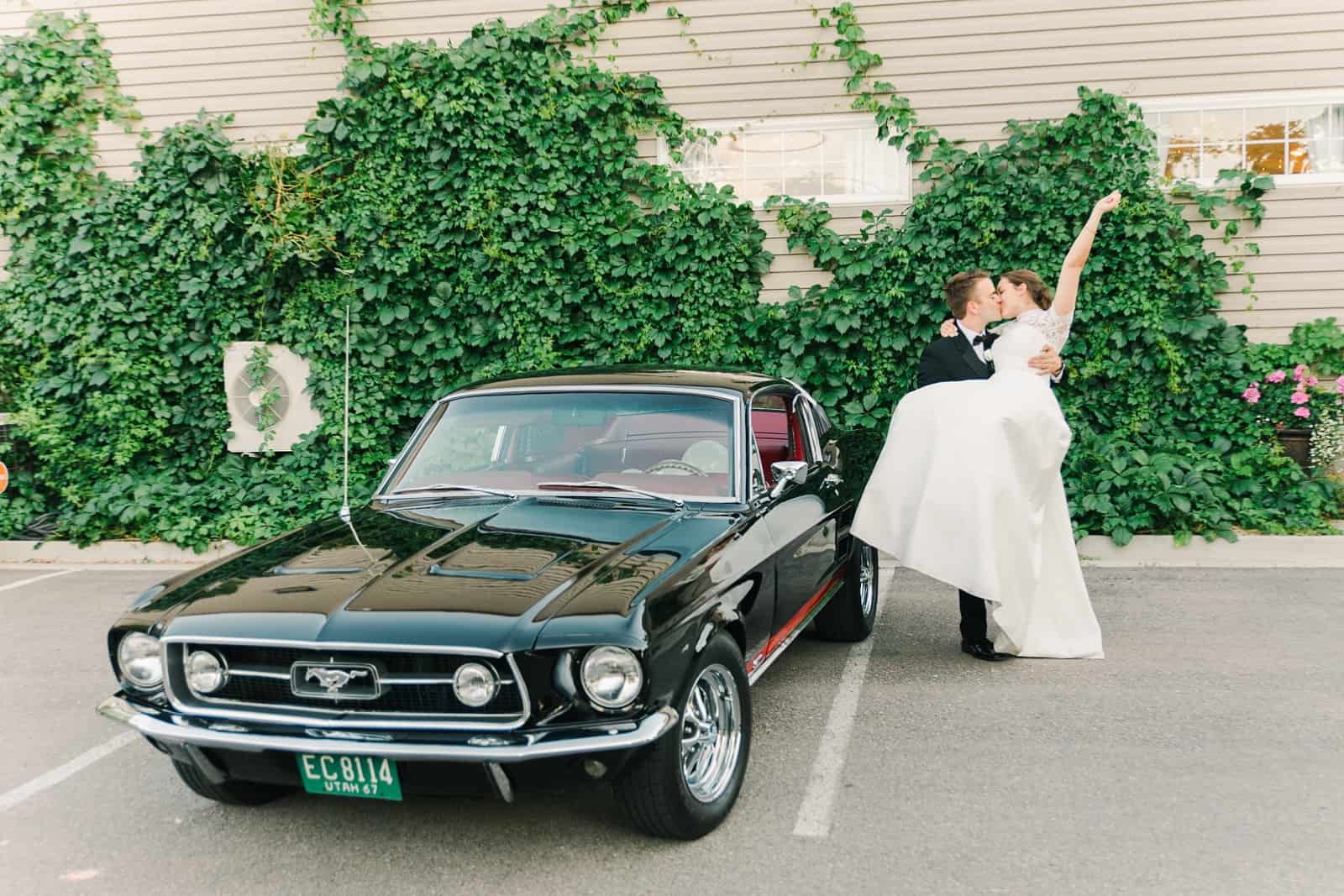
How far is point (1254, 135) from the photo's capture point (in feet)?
30.0

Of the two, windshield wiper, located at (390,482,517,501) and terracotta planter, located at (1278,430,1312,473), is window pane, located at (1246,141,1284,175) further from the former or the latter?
windshield wiper, located at (390,482,517,501)

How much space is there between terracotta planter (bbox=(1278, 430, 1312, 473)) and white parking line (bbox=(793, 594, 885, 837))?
4812 mm

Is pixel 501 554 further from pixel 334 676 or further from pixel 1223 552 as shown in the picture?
pixel 1223 552

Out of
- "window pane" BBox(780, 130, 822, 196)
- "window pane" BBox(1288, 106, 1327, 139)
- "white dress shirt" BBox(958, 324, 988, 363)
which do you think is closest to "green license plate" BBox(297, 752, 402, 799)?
"white dress shirt" BBox(958, 324, 988, 363)

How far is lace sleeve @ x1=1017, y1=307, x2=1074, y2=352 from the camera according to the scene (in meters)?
5.79

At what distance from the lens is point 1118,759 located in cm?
427

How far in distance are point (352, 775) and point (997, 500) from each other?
10.9ft

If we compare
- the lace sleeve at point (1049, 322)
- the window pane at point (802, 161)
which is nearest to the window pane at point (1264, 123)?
the window pane at point (802, 161)

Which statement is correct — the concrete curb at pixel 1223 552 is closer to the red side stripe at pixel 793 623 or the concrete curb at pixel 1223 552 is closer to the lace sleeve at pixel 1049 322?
the lace sleeve at pixel 1049 322

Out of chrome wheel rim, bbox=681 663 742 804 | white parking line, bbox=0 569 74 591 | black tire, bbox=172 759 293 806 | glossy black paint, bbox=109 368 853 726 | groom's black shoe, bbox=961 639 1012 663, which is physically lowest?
white parking line, bbox=0 569 74 591

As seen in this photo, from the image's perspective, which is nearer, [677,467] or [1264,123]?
[677,467]

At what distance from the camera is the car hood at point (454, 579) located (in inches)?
127

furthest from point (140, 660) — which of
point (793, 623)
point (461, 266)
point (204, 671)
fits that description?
point (461, 266)

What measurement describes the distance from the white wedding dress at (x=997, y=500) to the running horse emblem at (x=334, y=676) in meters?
2.98
